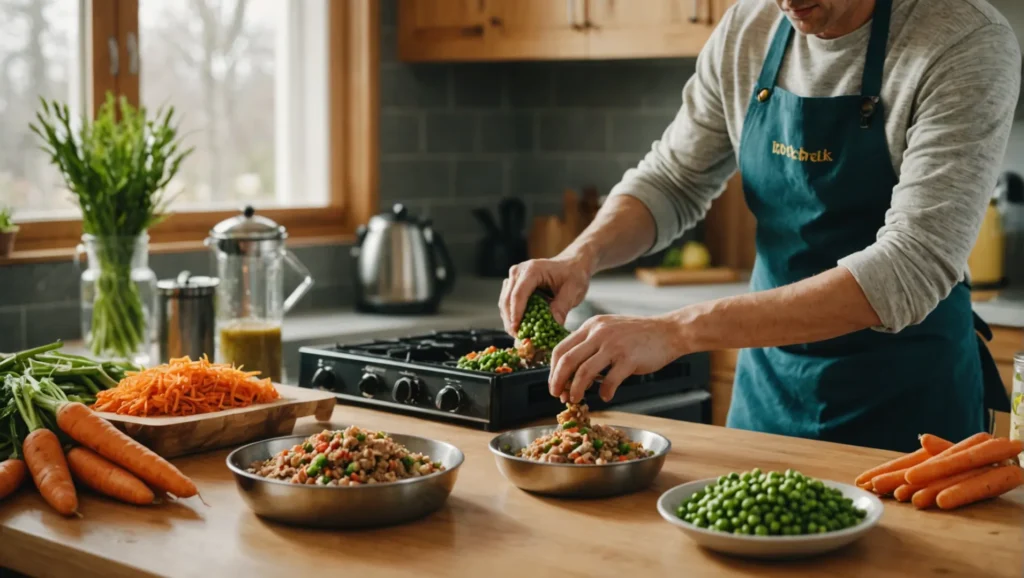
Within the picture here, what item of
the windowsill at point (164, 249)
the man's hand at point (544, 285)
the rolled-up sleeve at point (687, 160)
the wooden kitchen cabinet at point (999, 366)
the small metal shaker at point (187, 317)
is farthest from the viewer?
the windowsill at point (164, 249)

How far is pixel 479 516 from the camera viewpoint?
1.61 metres

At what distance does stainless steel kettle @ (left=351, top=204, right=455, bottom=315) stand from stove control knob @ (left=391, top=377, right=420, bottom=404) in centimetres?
152

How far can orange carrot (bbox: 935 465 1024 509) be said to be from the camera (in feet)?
5.32

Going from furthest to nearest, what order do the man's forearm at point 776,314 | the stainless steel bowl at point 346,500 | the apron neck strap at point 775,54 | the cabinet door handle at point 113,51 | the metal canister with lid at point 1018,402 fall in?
the cabinet door handle at point 113,51
the apron neck strap at point 775,54
the man's forearm at point 776,314
the metal canister with lid at point 1018,402
the stainless steel bowl at point 346,500

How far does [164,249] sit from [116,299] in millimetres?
675

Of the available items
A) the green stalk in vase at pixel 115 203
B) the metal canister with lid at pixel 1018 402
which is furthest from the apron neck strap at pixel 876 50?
the green stalk in vase at pixel 115 203

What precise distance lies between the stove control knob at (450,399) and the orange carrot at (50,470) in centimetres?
67

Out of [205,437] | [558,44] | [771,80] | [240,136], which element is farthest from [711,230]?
[205,437]

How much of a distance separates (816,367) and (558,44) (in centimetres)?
193

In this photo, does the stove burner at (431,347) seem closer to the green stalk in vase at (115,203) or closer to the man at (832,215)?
the man at (832,215)

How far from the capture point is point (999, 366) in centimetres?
313

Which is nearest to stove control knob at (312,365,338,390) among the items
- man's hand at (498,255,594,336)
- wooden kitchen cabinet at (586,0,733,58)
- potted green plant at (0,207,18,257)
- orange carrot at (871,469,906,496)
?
man's hand at (498,255,594,336)

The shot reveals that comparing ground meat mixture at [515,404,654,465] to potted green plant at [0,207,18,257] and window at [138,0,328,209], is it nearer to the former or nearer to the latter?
potted green plant at [0,207,18,257]

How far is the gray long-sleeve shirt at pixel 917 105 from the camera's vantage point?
1.89 metres
